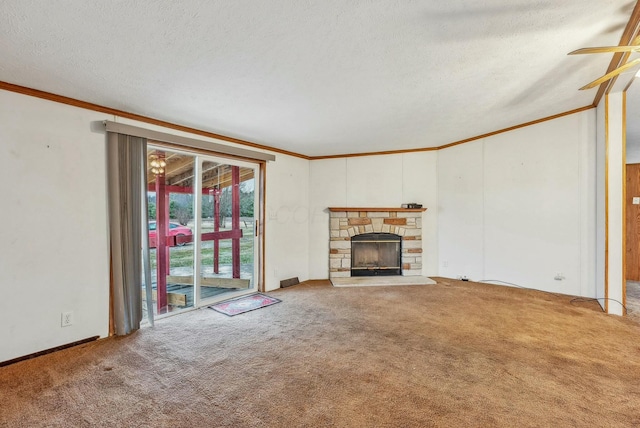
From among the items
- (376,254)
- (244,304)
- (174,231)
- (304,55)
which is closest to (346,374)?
(244,304)

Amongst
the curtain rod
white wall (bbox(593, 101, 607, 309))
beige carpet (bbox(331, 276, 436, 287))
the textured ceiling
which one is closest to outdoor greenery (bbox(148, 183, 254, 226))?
the curtain rod

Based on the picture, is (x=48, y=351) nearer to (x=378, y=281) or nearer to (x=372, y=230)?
(x=378, y=281)

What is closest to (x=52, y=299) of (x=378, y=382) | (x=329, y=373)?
(x=329, y=373)

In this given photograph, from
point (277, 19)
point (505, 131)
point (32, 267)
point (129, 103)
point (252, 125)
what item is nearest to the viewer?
point (277, 19)

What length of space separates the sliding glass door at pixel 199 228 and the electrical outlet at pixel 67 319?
2.87 ft

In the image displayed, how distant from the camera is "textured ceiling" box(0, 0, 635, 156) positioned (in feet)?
5.22

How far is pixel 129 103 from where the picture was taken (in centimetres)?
270

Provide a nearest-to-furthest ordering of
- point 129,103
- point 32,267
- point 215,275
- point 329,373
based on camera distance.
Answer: point 329,373
point 32,267
point 129,103
point 215,275

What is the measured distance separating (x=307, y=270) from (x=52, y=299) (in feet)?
11.1

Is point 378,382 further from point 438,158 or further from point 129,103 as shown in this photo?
point 438,158

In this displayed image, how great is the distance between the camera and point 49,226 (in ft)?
8.13

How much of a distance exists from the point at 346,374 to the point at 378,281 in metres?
2.81

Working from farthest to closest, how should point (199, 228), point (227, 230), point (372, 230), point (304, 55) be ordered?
point (372, 230)
point (227, 230)
point (199, 228)
point (304, 55)

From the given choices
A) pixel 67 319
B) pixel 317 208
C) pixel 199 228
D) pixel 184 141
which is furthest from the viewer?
pixel 317 208
